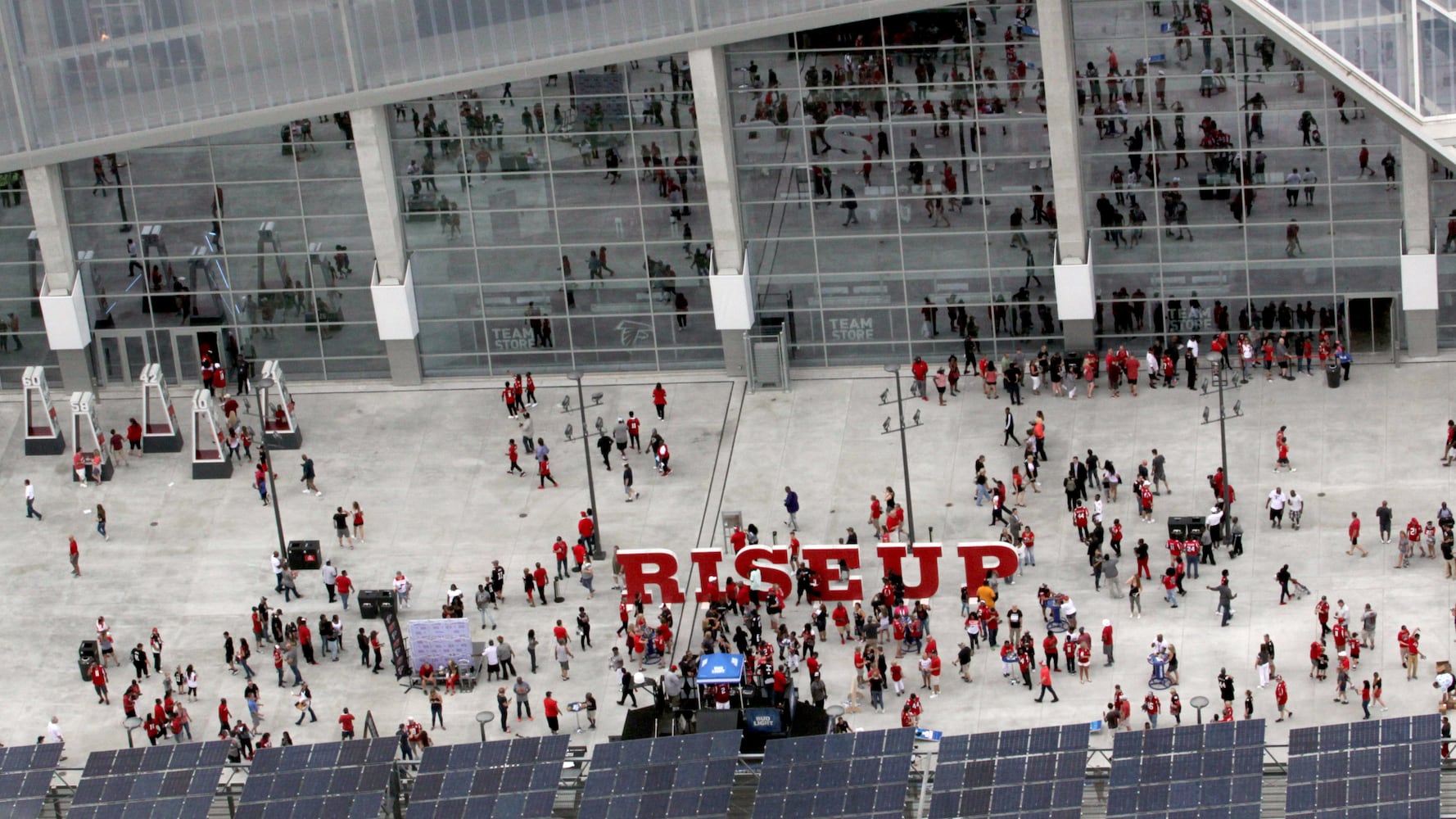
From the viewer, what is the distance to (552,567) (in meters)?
87.8

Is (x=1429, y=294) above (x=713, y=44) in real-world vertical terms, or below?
below

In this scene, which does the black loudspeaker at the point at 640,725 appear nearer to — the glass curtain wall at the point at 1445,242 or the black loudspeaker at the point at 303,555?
the black loudspeaker at the point at 303,555

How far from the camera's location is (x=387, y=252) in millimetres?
95375

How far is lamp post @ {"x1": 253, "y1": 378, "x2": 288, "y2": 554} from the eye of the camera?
88.0 meters

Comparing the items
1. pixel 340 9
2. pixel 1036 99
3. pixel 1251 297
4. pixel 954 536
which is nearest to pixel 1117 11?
pixel 1036 99

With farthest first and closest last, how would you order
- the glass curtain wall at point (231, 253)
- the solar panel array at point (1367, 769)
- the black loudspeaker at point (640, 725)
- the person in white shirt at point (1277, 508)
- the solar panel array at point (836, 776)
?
the glass curtain wall at point (231, 253)
the person in white shirt at point (1277, 508)
the black loudspeaker at point (640, 725)
the solar panel array at point (836, 776)
the solar panel array at point (1367, 769)

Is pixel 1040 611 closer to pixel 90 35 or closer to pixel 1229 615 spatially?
pixel 1229 615

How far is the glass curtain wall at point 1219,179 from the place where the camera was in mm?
90750

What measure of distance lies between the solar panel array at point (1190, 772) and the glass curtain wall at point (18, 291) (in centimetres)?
3900

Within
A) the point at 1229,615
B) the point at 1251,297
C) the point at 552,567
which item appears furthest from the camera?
the point at 1251,297

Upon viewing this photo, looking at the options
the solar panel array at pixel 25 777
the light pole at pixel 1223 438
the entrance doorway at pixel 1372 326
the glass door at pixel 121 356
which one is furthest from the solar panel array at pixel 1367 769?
the glass door at pixel 121 356

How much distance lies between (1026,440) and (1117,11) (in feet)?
38.2

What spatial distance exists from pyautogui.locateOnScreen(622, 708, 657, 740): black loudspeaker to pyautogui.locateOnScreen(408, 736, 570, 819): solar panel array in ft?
9.79

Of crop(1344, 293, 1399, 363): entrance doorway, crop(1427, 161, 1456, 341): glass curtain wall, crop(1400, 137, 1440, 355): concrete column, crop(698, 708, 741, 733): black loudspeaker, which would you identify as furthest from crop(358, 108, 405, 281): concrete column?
crop(1427, 161, 1456, 341): glass curtain wall
